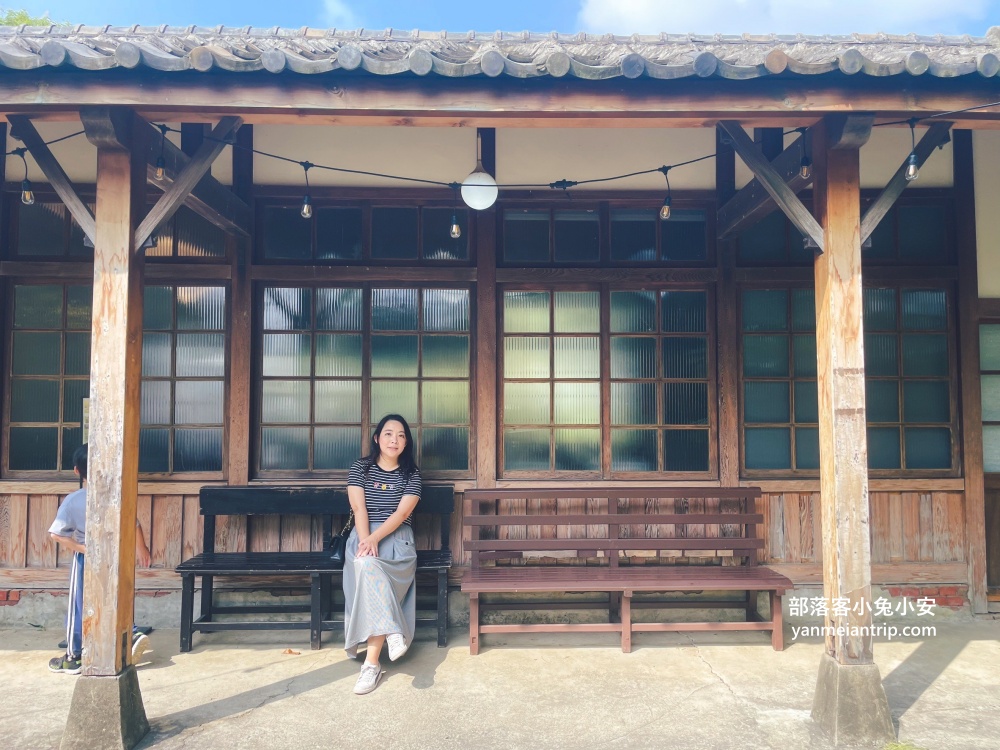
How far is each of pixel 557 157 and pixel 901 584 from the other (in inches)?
149

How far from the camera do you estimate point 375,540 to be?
3658 mm

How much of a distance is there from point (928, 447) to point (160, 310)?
546 centimetres

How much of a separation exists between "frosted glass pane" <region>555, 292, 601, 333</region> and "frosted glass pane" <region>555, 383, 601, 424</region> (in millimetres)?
399

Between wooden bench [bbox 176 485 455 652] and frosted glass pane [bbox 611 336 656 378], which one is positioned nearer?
wooden bench [bbox 176 485 455 652]

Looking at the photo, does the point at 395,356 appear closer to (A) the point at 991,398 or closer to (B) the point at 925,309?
(B) the point at 925,309

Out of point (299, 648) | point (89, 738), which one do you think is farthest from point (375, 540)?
point (89, 738)

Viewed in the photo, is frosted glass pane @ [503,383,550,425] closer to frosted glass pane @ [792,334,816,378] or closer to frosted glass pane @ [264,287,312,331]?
frosted glass pane @ [264,287,312,331]

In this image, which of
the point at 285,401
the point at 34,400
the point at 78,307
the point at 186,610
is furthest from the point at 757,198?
the point at 34,400

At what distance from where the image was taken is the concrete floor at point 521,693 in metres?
2.87

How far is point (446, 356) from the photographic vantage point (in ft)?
14.8

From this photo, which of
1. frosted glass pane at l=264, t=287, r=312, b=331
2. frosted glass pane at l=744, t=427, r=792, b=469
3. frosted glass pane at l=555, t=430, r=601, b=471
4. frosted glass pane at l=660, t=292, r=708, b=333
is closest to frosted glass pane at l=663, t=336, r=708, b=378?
frosted glass pane at l=660, t=292, r=708, b=333

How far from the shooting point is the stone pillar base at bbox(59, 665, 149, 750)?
2711mm

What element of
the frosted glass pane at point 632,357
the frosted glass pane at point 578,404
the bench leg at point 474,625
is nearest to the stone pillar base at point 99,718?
the bench leg at point 474,625

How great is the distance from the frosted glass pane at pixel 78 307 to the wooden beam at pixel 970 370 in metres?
6.06
